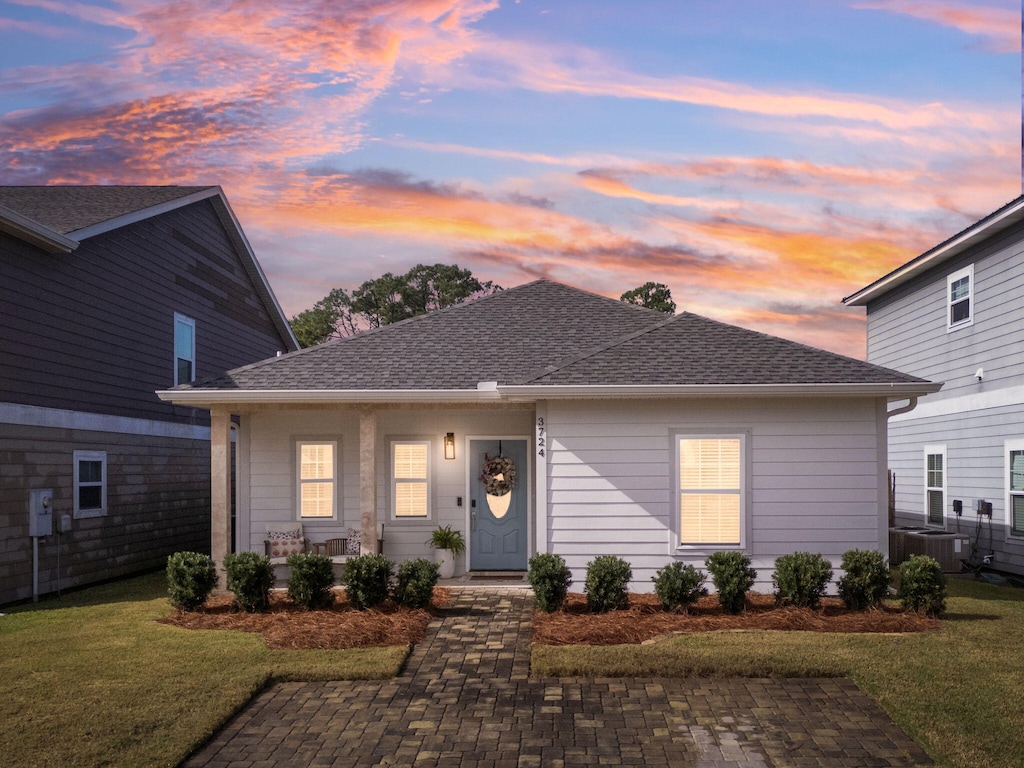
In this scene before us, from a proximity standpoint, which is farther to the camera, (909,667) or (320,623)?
(320,623)

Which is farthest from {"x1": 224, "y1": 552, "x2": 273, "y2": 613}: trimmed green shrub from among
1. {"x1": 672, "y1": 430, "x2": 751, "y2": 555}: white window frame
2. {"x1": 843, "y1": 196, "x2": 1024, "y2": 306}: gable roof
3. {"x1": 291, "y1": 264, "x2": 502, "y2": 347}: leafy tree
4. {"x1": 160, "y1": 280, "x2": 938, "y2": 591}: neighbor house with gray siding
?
{"x1": 291, "y1": 264, "x2": 502, "y2": 347}: leafy tree

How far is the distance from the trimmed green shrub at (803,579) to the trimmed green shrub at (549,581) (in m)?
2.65

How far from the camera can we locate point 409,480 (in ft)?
46.2

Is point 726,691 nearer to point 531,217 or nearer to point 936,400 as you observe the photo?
point 936,400

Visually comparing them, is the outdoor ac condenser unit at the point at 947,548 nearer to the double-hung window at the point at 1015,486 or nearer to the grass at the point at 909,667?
the double-hung window at the point at 1015,486

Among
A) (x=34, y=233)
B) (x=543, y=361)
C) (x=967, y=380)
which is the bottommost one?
(x=967, y=380)

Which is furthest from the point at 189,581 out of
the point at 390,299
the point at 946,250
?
the point at 390,299

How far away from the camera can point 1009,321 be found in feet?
46.5

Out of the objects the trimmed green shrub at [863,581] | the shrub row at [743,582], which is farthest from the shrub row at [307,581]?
the trimmed green shrub at [863,581]

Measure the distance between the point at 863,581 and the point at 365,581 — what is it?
6063 millimetres

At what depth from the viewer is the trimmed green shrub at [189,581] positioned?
11008 millimetres

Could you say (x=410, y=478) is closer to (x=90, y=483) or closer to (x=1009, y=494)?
(x=90, y=483)

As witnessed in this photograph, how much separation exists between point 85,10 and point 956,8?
1368 centimetres

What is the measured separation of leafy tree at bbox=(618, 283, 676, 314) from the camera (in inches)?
1508
